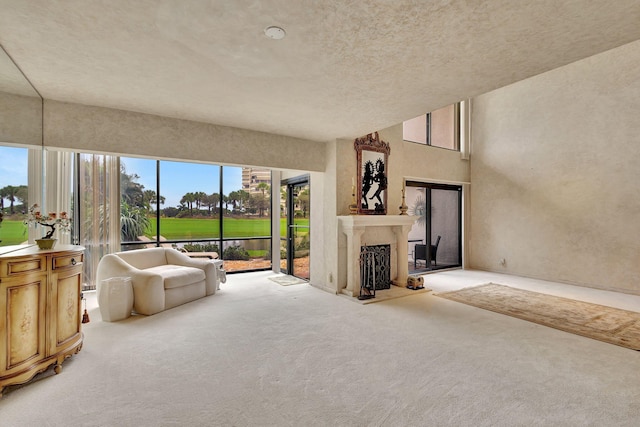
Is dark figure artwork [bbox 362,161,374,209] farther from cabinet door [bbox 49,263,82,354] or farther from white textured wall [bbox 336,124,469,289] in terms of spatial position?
cabinet door [bbox 49,263,82,354]

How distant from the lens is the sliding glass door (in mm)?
6793

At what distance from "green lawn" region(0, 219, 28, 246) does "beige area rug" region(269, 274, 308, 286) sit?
141 inches

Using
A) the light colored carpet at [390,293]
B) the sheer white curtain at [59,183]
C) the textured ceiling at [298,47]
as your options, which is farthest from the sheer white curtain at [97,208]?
the light colored carpet at [390,293]

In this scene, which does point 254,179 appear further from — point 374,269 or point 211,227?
point 374,269

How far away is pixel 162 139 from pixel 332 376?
341 cm

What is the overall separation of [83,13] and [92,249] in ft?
13.9

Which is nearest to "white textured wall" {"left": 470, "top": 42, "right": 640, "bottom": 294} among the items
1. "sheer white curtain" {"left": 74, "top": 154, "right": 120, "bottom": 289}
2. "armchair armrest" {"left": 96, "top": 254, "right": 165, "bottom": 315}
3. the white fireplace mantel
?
the white fireplace mantel

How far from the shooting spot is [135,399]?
6.81 feet

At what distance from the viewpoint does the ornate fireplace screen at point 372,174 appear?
5.20 m

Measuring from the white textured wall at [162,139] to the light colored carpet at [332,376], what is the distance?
2125mm

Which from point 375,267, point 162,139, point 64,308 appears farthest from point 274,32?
point 375,267

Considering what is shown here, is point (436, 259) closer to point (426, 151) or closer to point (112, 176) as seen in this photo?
point (426, 151)

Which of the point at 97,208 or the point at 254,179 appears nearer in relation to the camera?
the point at 97,208

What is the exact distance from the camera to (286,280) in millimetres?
5781
